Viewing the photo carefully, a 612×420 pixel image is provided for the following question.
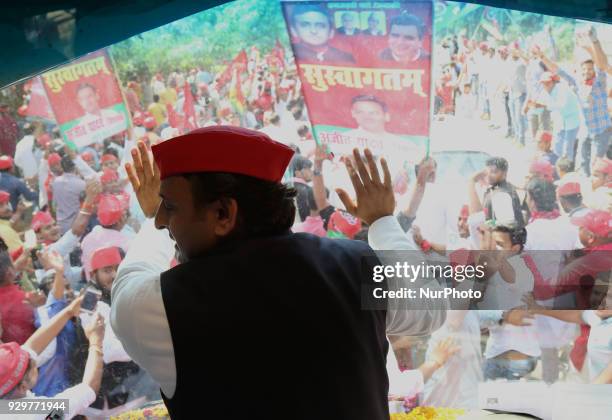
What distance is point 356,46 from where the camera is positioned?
6.91 feet

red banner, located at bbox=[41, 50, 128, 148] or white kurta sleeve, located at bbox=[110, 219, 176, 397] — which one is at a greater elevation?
red banner, located at bbox=[41, 50, 128, 148]

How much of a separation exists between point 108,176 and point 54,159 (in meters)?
0.18

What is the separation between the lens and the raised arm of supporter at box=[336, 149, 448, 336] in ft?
2.76

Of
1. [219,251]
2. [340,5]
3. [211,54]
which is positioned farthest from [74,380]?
[219,251]

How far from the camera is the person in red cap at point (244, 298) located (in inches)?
29.8

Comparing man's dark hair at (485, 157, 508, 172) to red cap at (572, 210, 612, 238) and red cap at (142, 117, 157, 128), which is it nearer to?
red cap at (572, 210, 612, 238)

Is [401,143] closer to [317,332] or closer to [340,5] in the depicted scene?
[340,5]

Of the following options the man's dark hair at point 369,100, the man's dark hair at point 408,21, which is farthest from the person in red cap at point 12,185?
the man's dark hair at point 408,21

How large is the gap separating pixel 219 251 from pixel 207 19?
1.53 m

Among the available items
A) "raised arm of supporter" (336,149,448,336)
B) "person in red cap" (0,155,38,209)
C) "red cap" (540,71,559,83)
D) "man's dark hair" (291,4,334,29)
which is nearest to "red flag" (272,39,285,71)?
"man's dark hair" (291,4,334,29)

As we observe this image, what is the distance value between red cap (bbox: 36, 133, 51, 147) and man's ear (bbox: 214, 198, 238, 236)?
1.64 metres

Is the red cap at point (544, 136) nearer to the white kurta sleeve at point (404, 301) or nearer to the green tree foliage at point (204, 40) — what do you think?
the green tree foliage at point (204, 40)

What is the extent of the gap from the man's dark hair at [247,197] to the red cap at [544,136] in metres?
1.56

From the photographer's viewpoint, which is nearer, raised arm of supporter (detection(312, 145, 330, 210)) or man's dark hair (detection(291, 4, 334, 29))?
man's dark hair (detection(291, 4, 334, 29))
